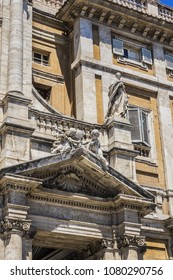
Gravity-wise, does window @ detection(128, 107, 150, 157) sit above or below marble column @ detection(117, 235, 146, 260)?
above

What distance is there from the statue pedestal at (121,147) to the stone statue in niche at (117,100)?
236 mm

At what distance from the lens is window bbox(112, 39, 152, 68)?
2052 cm

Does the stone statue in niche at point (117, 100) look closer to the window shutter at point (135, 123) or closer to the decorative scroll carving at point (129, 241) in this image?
the window shutter at point (135, 123)

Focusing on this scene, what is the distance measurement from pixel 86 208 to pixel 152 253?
9.46ft

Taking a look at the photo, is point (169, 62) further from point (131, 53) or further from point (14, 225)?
point (14, 225)

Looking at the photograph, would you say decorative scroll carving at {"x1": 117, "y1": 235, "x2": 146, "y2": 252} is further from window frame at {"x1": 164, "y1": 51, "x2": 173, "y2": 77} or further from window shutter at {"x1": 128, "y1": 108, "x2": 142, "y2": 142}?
window frame at {"x1": 164, "y1": 51, "x2": 173, "y2": 77}

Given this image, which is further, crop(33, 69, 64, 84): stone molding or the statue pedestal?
crop(33, 69, 64, 84): stone molding

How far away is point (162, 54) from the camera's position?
2164 centimetres

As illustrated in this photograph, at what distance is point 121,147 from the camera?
1744cm

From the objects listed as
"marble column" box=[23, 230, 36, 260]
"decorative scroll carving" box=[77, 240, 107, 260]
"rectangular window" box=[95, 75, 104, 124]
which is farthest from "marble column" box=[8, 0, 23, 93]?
"decorative scroll carving" box=[77, 240, 107, 260]

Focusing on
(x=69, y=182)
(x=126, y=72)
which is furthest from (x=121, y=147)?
(x=126, y=72)

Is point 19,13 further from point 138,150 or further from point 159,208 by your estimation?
point 159,208

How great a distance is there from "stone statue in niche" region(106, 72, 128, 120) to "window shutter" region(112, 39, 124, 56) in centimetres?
239

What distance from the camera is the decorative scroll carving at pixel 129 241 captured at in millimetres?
15773
